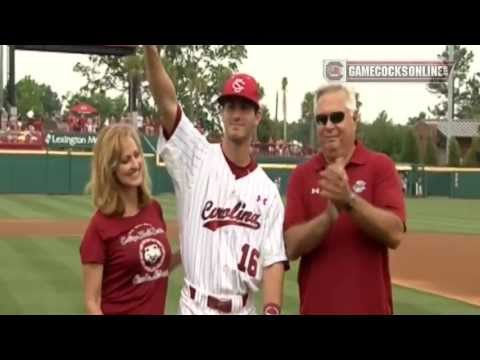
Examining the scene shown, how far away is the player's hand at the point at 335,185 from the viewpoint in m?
2.73

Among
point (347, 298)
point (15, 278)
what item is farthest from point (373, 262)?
point (15, 278)

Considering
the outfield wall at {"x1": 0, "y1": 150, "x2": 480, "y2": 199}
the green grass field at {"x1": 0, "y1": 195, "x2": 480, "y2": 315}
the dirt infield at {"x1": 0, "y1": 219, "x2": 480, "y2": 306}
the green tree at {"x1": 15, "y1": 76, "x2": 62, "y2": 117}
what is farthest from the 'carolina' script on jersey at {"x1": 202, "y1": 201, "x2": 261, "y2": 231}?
the green tree at {"x1": 15, "y1": 76, "x2": 62, "y2": 117}

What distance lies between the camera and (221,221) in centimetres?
309

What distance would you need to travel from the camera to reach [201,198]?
3.14m

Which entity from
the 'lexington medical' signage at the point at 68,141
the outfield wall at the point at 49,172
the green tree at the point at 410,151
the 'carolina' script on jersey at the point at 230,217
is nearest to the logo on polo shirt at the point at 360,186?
the 'carolina' script on jersey at the point at 230,217

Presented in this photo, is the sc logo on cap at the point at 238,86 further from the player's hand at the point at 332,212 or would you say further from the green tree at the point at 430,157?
the green tree at the point at 430,157

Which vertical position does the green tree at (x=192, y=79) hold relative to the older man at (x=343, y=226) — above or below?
above

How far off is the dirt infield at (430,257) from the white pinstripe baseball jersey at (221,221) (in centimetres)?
671

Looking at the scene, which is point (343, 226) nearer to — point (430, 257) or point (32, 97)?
point (430, 257)

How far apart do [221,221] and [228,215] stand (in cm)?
4

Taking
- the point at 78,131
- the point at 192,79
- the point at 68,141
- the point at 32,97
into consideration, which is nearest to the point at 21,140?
the point at 68,141
